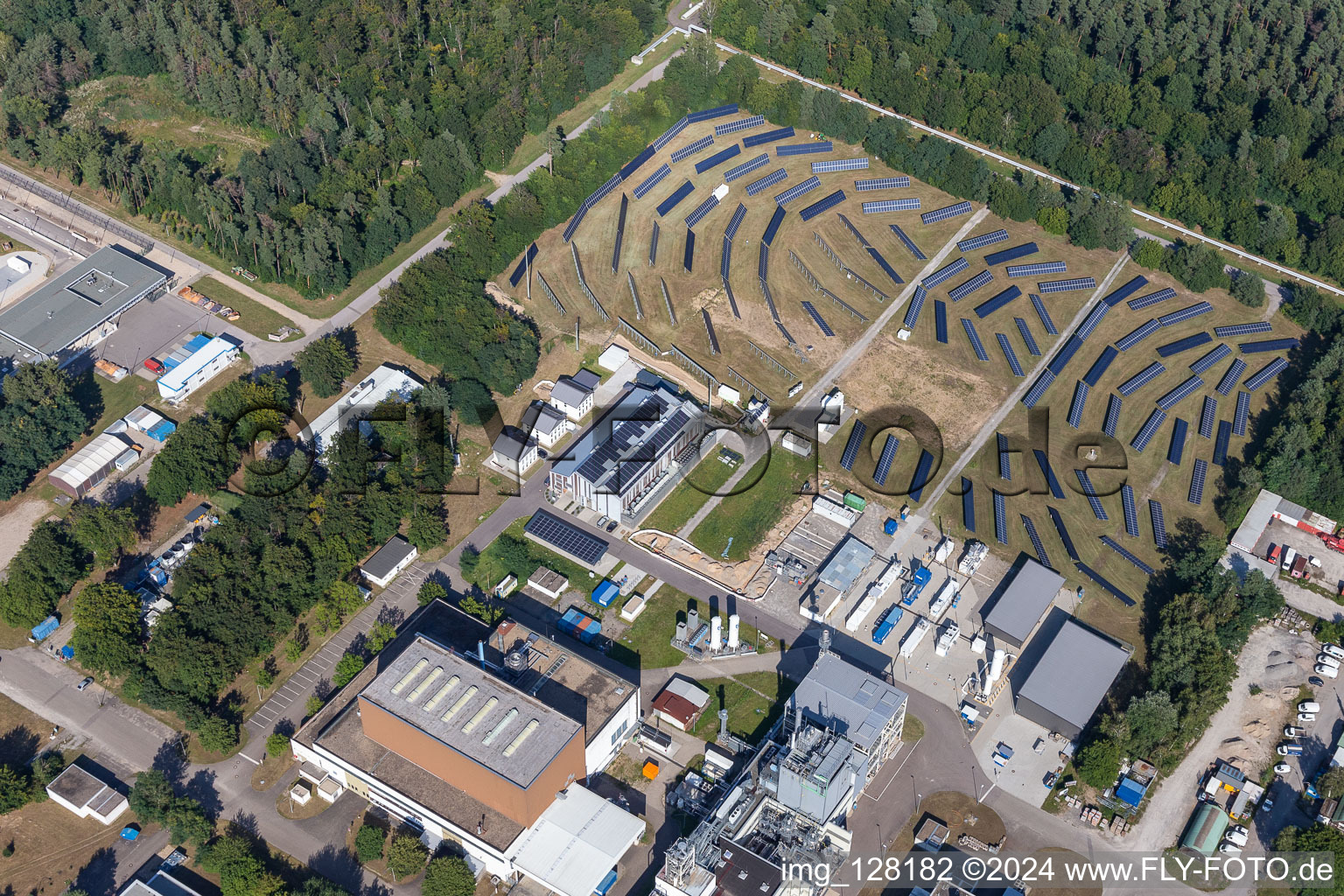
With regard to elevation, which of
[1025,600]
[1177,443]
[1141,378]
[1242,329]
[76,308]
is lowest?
[76,308]

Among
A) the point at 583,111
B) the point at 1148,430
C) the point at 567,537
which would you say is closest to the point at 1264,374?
the point at 1148,430

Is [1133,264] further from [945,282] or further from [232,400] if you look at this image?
[232,400]

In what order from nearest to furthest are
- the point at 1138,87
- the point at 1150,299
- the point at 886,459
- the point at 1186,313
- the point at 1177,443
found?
the point at 886,459, the point at 1177,443, the point at 1186,313, the point at 1150,299, the point at 1138,87

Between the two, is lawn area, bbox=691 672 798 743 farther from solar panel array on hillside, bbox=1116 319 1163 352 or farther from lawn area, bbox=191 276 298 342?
lawn area, bbox=191 276 298 342

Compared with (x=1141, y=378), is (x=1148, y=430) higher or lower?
lower

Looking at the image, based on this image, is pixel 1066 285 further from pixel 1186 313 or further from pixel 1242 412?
pixel 1242 412

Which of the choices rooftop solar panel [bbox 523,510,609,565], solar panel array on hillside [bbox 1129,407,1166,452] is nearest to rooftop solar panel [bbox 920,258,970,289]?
solar panel array on hillside [bbox 1129,407,1166,452]

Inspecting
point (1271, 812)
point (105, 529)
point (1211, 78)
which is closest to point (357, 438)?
point (105, 529)
